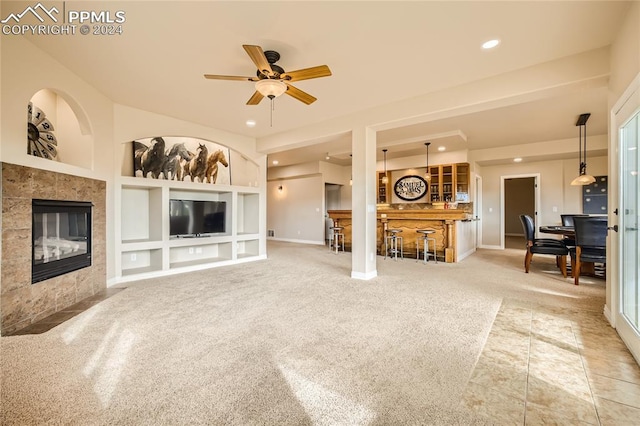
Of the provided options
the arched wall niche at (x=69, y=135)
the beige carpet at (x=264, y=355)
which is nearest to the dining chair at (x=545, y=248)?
the beige carpet at (x=264, y=355)

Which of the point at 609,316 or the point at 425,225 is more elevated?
the point at 425,225

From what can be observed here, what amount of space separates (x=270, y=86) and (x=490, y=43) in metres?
2.18

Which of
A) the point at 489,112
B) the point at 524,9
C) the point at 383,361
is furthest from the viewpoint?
the point at 489,112

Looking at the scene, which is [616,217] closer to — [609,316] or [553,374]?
[609,316]

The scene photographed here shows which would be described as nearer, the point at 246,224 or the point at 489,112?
the point at 489,112

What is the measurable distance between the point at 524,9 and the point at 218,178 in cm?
545

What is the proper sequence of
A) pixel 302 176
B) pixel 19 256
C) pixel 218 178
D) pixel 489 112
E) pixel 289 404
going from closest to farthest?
pixel 289 404
pixel 19 256
pixel 489 112
pixel 218 178
pixel 302 176

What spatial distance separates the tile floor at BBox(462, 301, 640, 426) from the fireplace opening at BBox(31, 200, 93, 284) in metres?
3.99

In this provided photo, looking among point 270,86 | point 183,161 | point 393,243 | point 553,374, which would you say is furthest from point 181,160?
point 553,374

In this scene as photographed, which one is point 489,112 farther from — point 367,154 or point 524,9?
point 524,9

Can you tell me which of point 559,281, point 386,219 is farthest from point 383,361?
point 386,219

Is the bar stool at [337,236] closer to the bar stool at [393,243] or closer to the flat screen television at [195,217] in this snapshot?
the bar stool at [393,243]

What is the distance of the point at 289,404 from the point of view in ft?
5.08

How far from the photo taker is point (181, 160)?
5262 mm
